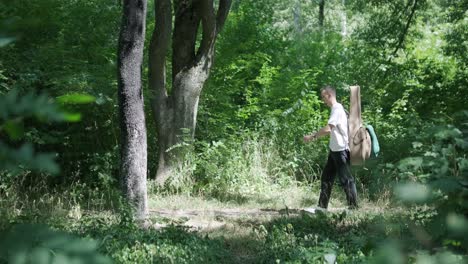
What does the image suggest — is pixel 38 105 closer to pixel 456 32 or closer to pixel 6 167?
pixel 6 167

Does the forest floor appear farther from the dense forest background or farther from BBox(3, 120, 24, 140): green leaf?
BBox(3, 120, 24, 140): green leaf

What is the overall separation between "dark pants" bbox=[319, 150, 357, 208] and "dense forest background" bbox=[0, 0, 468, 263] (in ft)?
1.35

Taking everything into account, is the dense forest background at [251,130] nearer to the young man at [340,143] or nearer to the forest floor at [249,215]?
the forest floor at [249,215]

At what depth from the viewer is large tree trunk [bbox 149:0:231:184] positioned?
10820 millimetres

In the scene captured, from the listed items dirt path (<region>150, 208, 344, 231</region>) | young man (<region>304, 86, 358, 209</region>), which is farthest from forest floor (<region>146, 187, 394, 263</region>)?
young man (<region>304, 86, 358, 209</region>)

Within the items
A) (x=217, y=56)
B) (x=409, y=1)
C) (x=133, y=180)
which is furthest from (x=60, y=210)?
(x=409, y=1)

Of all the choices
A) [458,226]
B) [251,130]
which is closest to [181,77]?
[251,130]

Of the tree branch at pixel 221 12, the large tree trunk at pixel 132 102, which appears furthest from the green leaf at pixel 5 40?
the tree branch at pixel 221 12

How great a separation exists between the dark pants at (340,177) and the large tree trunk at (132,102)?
9.91ft

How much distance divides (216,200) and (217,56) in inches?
177

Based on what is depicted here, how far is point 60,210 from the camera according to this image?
8.24 meters

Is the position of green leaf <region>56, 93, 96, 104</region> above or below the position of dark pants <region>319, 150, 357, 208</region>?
above

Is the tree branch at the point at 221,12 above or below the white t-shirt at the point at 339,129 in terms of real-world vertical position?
above

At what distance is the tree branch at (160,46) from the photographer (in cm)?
1027
